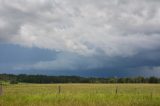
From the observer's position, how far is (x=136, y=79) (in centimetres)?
16738

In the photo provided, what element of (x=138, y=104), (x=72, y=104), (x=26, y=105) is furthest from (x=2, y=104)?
(x=138, y=104)

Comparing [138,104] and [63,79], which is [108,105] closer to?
[138,104]

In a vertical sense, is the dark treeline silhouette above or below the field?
above

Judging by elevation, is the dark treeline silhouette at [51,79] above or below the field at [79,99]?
above

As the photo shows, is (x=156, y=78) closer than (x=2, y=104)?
No

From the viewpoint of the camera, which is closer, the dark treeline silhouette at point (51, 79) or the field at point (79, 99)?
the field at point (79, 99)

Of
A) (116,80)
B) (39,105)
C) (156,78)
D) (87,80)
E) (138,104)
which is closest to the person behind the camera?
(39,105)

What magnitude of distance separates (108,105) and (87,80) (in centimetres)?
16032

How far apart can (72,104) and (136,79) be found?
149m

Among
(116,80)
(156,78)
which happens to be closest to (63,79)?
(116,80)

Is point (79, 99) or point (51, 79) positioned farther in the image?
point (51, 79)

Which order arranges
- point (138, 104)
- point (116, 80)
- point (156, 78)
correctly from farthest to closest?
point (116, 80) < point (156, 78) < point (138, 104)

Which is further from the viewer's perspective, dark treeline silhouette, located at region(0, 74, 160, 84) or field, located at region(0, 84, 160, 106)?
dark treeline silhouette, located at region(0, 74, 160, 84)

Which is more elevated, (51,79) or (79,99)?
(51,79)
